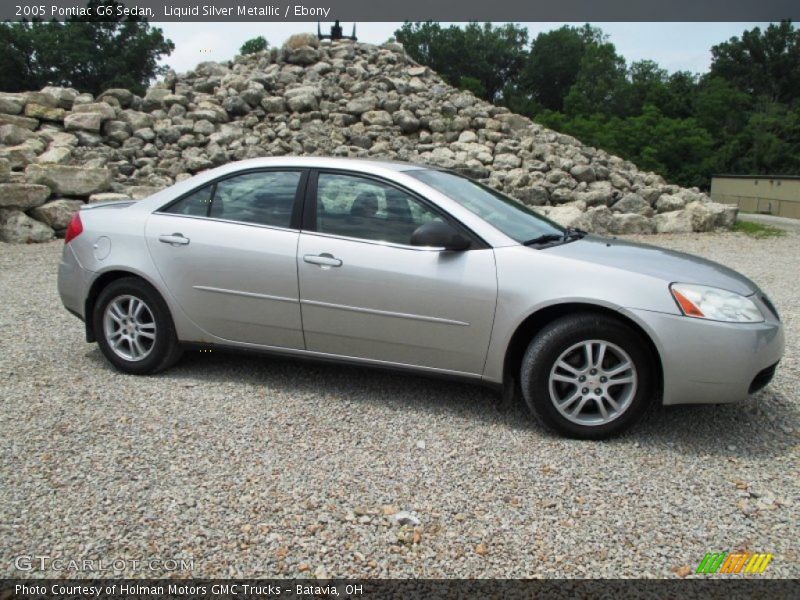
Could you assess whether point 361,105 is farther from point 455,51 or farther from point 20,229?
point 455,51

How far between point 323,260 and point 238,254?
623mm

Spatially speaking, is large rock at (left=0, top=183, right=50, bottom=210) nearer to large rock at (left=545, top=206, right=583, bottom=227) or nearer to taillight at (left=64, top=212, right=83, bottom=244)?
taillight at (left=64, top=212, right=83, bottom=244)

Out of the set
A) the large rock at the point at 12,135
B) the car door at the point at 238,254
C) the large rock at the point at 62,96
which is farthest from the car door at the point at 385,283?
the large rock at the point at 62,96

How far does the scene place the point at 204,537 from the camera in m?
3.04

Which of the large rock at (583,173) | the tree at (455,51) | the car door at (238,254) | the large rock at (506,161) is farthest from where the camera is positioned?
the tree at (455,51)

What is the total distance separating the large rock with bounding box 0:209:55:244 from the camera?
12.2 m

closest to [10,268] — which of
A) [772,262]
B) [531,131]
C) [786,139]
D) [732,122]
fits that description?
[772,262]

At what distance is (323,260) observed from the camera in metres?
4.48

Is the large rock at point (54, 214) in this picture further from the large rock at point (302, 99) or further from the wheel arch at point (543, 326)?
the wheel arch at point (543, 326)

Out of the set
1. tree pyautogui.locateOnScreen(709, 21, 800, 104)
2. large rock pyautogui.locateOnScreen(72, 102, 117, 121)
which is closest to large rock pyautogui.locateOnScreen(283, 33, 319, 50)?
large rock pyautogui.locateOnScreen(72, 102, 117, 121)

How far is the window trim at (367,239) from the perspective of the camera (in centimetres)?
430

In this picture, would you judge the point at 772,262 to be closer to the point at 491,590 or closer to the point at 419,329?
the point at 419,329

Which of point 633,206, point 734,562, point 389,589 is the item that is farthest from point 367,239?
point 633,206

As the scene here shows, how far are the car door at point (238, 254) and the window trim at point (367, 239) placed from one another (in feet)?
0.24
